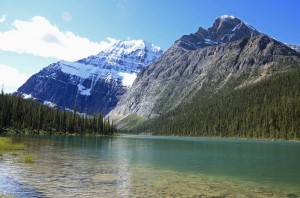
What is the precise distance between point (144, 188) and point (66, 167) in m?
16.8

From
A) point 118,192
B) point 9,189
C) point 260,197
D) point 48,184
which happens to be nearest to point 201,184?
point 260,197

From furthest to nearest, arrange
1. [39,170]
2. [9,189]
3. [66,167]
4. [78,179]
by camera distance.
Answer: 1. [66,167]
2. [39,170]
3. [78,179]
4. [9,189]

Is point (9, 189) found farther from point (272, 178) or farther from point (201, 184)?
point (272, 178)

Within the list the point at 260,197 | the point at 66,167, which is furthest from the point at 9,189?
the point at 260,197

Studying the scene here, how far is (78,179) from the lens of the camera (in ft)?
119

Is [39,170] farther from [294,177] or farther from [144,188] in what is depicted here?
[294,177]

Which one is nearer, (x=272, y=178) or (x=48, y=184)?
(x=48, y=184)

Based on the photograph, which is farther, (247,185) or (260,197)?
(247,185)

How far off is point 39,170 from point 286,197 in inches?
1083

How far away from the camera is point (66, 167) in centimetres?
4566

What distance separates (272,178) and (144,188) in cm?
1860

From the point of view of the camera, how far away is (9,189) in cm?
2912

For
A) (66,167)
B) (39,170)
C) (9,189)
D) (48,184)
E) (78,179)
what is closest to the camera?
(9,189)

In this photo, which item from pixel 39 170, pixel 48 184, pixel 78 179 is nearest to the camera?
pixel 48 184
